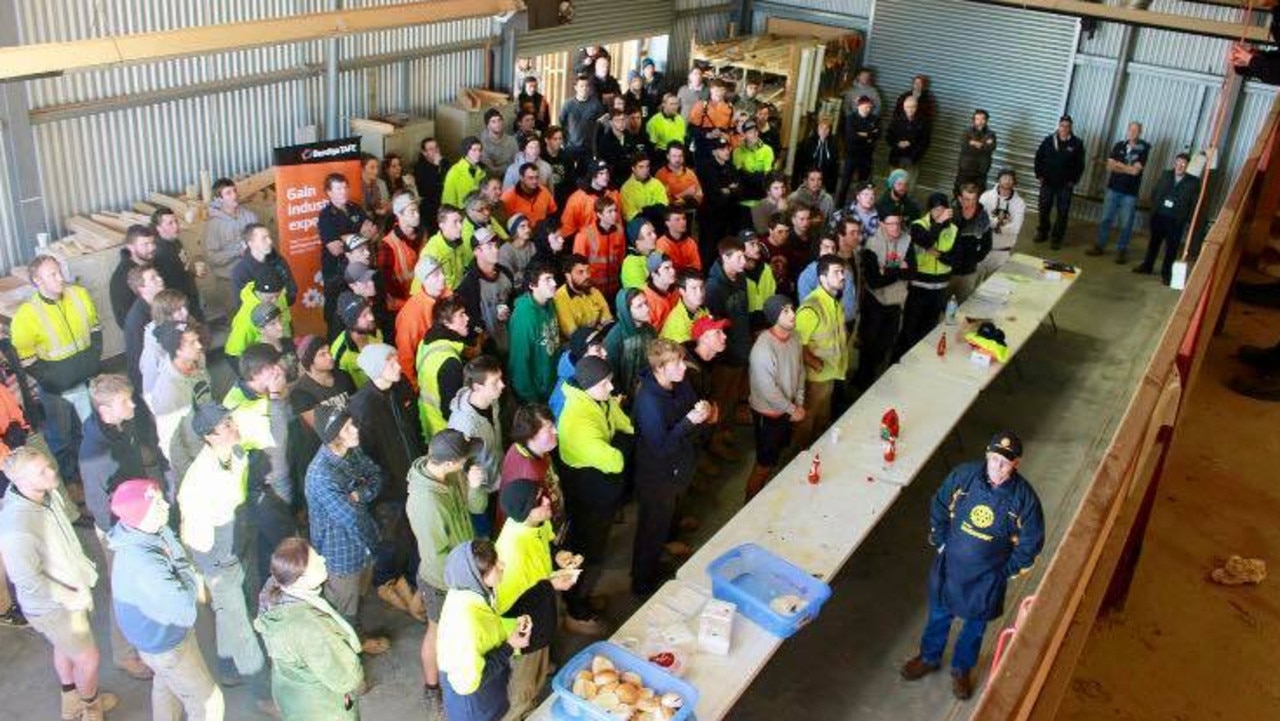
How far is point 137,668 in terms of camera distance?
6375 millimetres

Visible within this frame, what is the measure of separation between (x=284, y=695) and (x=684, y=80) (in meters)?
13.8

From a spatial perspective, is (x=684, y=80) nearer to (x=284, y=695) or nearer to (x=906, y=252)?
(x=906, y=252)

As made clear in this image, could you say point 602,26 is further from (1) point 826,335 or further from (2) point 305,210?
(1) point 826,335

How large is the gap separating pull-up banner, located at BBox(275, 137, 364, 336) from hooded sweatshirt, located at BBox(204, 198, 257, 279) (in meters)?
0.44

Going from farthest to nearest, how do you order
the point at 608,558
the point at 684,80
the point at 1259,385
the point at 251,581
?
the point at 684,80, the point at 1259,385, the point at 608,558, the point at 251,581

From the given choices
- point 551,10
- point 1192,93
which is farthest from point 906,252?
point 1192,93

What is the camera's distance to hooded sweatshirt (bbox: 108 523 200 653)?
507 centimetres

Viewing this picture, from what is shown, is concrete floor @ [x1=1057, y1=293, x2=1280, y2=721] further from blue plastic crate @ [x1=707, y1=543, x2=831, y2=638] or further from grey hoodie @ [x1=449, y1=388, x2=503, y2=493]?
grey hoodie @ [x1=449, y1=388, x2=503, y2=493]

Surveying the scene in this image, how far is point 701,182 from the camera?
41.4 feet

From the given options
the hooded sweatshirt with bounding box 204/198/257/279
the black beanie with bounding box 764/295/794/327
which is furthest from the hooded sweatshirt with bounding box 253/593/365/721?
the hooded sweatshirt with bounding box 204/198/257/279

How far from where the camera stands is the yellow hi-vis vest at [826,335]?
8.33m

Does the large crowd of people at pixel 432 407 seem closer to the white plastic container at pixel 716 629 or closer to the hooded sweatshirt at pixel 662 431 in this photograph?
the hooded sweatshirt at pixel 662 431

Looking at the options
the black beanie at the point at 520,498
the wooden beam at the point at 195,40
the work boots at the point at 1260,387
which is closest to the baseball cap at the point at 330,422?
the black beanie at the point at 520,498

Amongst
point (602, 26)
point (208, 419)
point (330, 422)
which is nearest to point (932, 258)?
point (330, 422)
